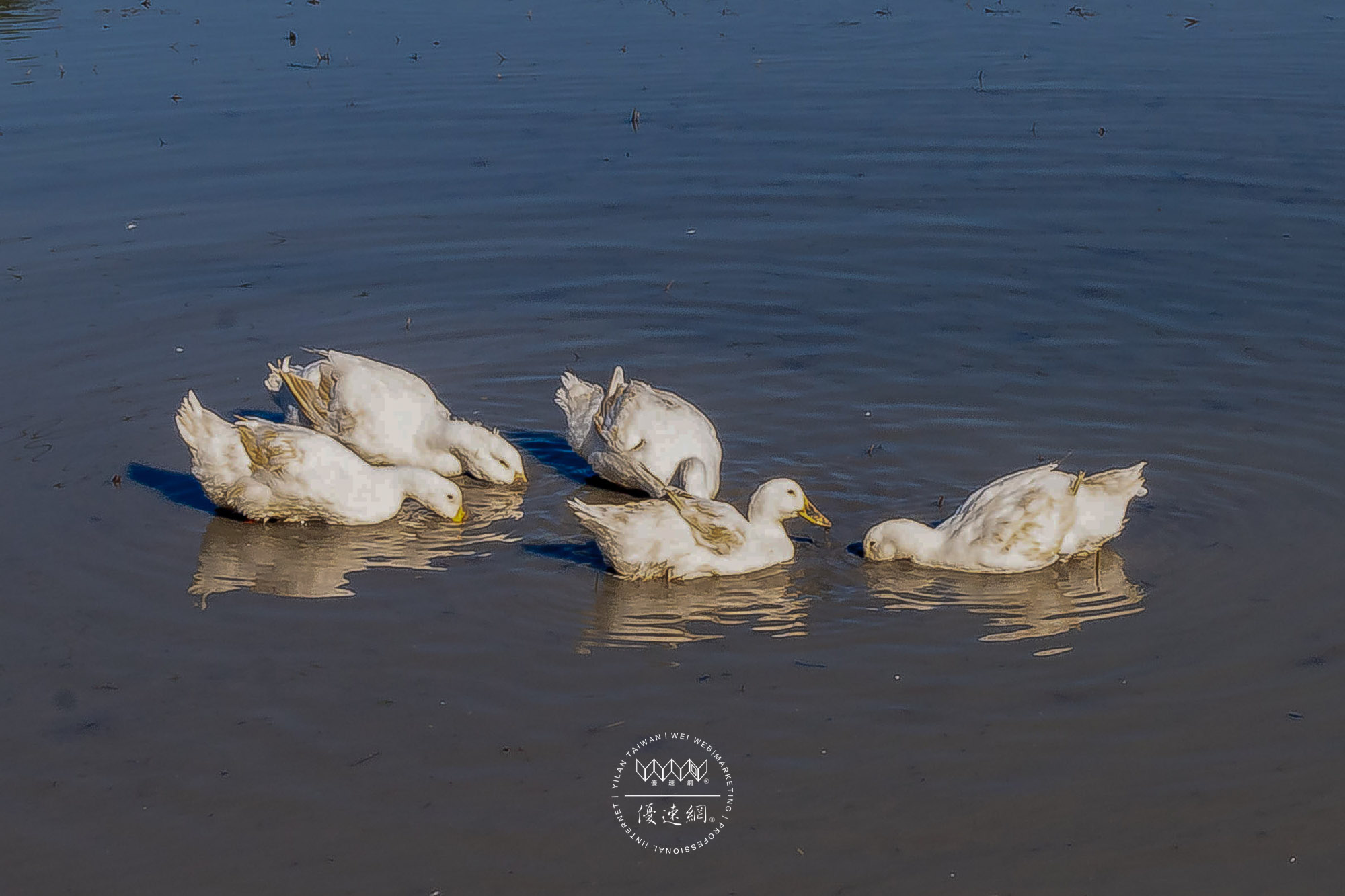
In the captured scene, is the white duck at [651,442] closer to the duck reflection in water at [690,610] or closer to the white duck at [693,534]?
the white duck at [693,534]

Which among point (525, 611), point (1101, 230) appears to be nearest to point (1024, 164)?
point (1101, 230)

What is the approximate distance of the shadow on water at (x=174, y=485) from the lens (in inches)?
386

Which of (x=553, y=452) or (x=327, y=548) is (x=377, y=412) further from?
(x=327, y=548)

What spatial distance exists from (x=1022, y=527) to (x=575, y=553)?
266cm

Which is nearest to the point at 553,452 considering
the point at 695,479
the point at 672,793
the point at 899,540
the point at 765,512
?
the point at 695,479

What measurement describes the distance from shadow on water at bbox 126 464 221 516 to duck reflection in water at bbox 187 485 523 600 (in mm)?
283

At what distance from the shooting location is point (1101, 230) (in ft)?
46.3

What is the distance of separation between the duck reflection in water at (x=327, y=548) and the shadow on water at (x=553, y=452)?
0.55 meters

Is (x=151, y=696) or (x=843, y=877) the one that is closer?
(x=843, y=877)

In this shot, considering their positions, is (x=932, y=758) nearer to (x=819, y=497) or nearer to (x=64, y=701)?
(x=819, y=497)

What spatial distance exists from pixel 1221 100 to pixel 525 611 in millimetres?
13574

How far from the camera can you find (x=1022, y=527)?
817 cm

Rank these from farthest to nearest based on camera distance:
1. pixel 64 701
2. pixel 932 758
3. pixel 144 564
A: pixel 144 564, pixel 64 701, pixel 932 758

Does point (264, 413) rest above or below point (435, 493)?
above
